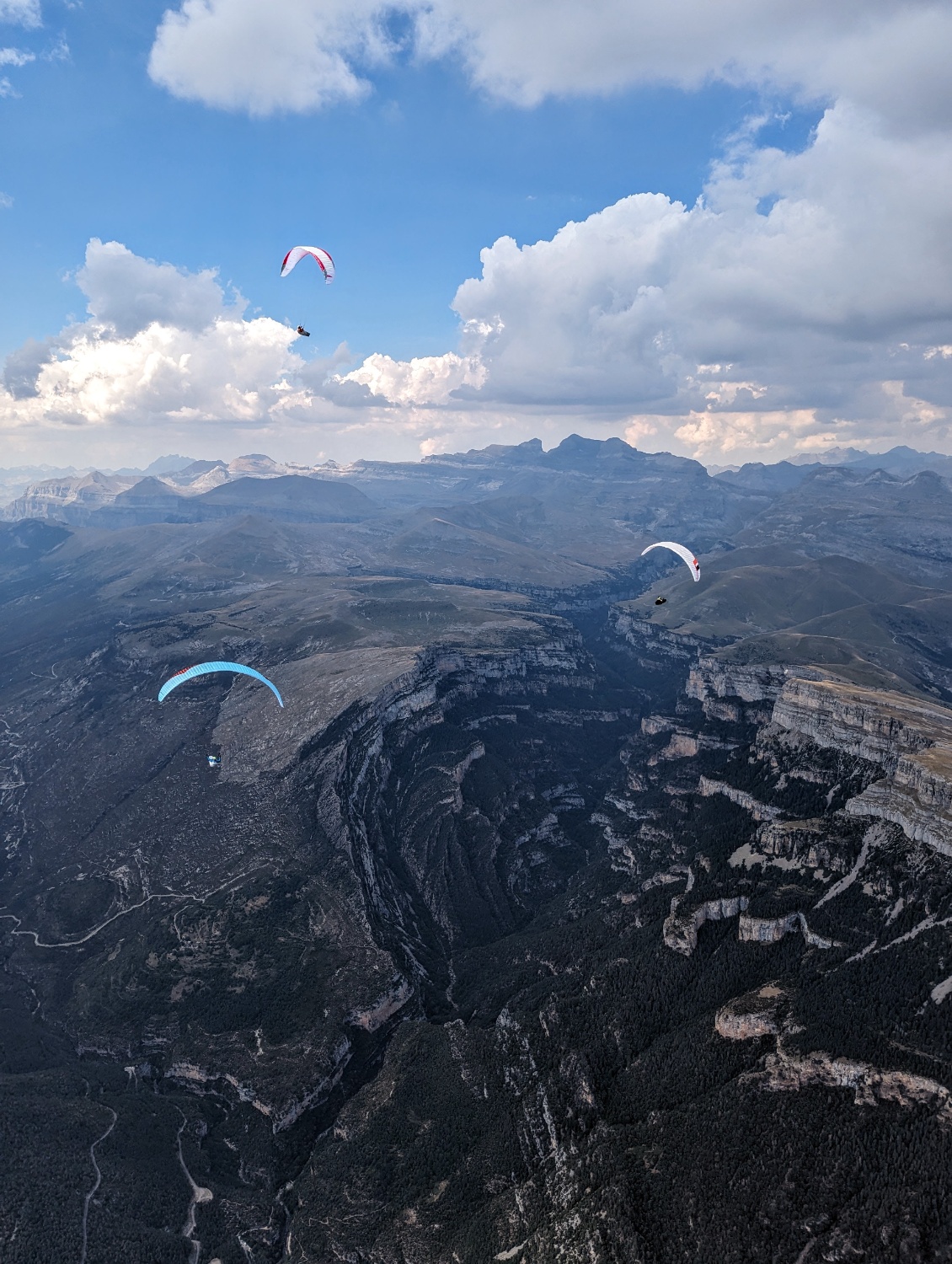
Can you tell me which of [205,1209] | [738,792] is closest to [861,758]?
[738,792]

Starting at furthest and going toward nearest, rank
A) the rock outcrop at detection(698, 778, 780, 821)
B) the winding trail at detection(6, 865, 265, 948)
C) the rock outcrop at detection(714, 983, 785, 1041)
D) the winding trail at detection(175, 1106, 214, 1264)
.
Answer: the winding trail at detection(6, 865, 265, 948)
the rock outcrop at detection(698, 778, 780, 821)
the winding trail at detection(175, 1106, 214, 1264)
the rock outcrop at detection(714, 983, 785, 1041)

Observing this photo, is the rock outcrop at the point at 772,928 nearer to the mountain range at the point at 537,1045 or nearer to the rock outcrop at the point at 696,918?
the mountain range at the point at 537,1045

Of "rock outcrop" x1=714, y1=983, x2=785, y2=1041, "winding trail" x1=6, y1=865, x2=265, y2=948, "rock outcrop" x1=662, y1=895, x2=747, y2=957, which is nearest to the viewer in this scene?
"rock outcrop" x1=714, y1=983, x2=785, y2=1041

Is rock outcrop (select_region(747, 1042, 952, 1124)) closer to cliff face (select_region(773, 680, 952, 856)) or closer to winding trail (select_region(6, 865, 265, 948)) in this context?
cliff face (select_region(773, 680, 952, 856))

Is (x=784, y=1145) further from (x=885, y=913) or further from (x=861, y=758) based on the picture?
(x=861, y=758)

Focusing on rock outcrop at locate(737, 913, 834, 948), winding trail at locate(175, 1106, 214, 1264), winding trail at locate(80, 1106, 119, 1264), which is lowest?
winding trail at locate(175, 1106, 214, 1264)

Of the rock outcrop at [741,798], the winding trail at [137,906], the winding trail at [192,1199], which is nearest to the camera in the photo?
the winding trail at [192,1199]

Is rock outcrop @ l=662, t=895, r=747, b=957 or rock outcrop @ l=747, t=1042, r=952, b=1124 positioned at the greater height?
rock outcrop @ l=747, t=1042, r=952, b=1124

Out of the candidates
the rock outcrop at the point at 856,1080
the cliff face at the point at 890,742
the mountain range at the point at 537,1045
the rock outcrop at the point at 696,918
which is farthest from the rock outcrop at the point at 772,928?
the rock outcrop at the point at 856,1080

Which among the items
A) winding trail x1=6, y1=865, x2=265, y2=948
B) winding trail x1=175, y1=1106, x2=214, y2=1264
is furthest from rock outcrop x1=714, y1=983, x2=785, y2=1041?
winding trail x1=6, y1=865, x2=265, y2=948
